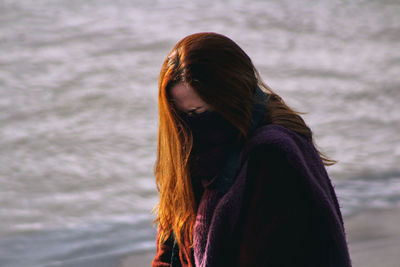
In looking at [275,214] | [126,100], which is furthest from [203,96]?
[126,100]

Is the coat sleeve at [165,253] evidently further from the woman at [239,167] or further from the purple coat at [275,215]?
the purple coat at [275,215]

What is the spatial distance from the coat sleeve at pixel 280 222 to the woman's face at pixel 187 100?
6.8 inches

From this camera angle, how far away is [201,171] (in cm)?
133

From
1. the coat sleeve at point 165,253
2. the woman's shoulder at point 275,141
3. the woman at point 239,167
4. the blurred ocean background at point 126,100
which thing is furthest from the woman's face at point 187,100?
the blurred ocean background at point 126,100

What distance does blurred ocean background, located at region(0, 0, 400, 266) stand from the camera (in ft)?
12.4

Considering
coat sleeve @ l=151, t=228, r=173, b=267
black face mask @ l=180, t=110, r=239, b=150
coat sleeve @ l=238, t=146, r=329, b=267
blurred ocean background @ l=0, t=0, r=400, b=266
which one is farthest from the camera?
blurred ocean background @ l=0, t=0, r=400, b=266

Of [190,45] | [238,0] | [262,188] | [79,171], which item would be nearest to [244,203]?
[262,188]

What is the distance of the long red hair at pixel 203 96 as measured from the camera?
1252 millimetres

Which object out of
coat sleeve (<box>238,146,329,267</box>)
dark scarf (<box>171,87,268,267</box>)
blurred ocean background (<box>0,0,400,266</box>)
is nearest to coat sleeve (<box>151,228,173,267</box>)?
dark scarf (<box>171,87,268,267</box>)

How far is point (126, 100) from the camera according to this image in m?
5.89

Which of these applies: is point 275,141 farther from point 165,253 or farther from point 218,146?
point 165,253

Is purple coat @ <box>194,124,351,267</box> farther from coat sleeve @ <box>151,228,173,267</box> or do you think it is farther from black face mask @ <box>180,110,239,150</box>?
coat sleeve @ <box>151,228,173,267</box>

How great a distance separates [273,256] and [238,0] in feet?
24.6

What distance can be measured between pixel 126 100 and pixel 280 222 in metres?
4.81
